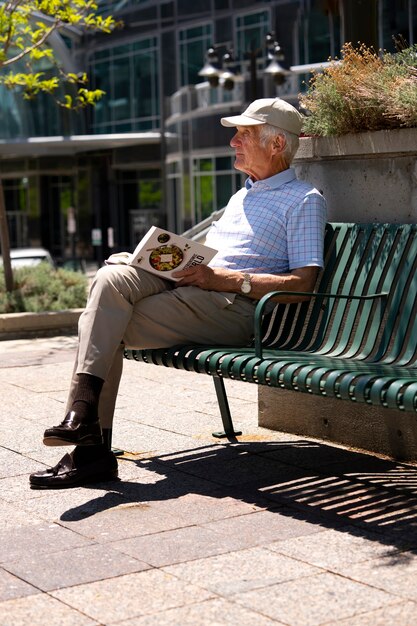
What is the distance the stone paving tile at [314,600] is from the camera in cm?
375

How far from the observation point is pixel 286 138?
602 centimetres

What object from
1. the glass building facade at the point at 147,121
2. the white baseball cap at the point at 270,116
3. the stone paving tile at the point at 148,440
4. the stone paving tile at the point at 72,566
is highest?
the glass building facade at the point at 147,121

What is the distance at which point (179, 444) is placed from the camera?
6293mm

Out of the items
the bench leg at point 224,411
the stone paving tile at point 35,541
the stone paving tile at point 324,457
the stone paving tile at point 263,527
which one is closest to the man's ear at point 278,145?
the bench leg at point 224,411

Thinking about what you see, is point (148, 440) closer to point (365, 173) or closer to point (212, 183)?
point (365, 173)

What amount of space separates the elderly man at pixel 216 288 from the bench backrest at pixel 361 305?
200 mm

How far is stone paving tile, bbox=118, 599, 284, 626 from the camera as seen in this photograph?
3.71m

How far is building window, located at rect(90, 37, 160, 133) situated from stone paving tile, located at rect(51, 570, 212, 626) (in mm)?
40974

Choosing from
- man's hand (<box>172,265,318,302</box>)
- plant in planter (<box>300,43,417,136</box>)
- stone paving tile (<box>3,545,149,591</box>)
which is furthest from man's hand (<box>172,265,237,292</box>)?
stone paving tile (<box>3,545,149,591</box>)

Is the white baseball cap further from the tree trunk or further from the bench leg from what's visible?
the tree trunk

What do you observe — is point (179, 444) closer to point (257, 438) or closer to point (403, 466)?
point (257, 438)

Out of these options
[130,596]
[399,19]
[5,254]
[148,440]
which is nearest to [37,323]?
[5,254]

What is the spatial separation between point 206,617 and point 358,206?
3004 millimetres

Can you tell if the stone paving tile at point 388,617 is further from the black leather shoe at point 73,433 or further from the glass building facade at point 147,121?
the glass building facade at point 147,121
